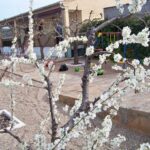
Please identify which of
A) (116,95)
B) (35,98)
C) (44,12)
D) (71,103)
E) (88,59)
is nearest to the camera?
(88,59)

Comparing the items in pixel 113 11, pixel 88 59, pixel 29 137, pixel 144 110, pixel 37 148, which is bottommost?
pixel 29 137

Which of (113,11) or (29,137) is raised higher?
(113,11)

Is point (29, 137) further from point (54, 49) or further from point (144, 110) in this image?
point (54, 49)

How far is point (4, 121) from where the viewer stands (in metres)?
6.02

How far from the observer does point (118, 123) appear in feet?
18.2

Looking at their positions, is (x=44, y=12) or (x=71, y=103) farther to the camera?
(x=44, y=12)

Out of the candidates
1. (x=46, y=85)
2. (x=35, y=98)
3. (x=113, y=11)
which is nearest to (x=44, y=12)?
(x=113, y=11)

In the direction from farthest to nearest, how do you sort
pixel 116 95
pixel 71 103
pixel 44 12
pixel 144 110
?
pixel 44 12 → pixel 71 103 → pixel 144 110 → pixel 116 95

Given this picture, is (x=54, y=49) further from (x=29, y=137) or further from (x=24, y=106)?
(x=24, y=106)

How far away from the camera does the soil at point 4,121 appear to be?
569 cm

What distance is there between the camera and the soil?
569 centimetres

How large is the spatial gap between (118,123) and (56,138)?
11.5ft

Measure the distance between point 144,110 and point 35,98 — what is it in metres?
3.40

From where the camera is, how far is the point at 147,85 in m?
2.15
